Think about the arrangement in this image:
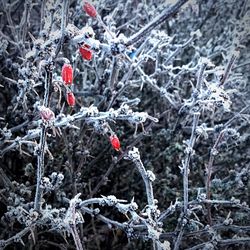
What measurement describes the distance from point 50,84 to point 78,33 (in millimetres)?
191

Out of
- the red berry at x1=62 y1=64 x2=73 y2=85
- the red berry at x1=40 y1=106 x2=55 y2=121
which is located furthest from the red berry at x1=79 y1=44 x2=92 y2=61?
the red berry at x1=40 y1=106 x2=55 y2=121

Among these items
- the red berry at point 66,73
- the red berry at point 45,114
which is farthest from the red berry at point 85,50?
the red berry at point 45,114

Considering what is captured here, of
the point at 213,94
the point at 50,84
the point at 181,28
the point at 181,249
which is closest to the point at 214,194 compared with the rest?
the point at 181,249

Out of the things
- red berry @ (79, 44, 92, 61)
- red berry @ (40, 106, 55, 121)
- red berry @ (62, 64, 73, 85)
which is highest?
red berry @ (79, 44, 92, 61)

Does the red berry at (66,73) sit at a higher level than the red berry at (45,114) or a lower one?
higher

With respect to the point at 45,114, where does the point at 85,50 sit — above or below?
above

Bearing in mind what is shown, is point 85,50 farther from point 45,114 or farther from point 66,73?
point 45,114

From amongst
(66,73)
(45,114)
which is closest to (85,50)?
(66,73)

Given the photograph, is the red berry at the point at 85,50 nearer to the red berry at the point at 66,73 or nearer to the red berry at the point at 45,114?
the red berry at the point at 66,73

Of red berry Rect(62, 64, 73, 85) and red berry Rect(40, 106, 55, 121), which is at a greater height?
red berry Rect(62, 64, 73, 85)

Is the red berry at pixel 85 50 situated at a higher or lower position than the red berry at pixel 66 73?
higher

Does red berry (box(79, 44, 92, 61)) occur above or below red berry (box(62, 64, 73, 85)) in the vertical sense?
above

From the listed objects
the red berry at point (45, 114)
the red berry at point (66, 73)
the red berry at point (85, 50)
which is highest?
the red berry at point (85, 50)

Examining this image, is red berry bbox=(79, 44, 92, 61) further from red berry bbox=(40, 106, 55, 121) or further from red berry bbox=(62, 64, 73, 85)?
red berry bbox=(40, 106, 55, 121)
